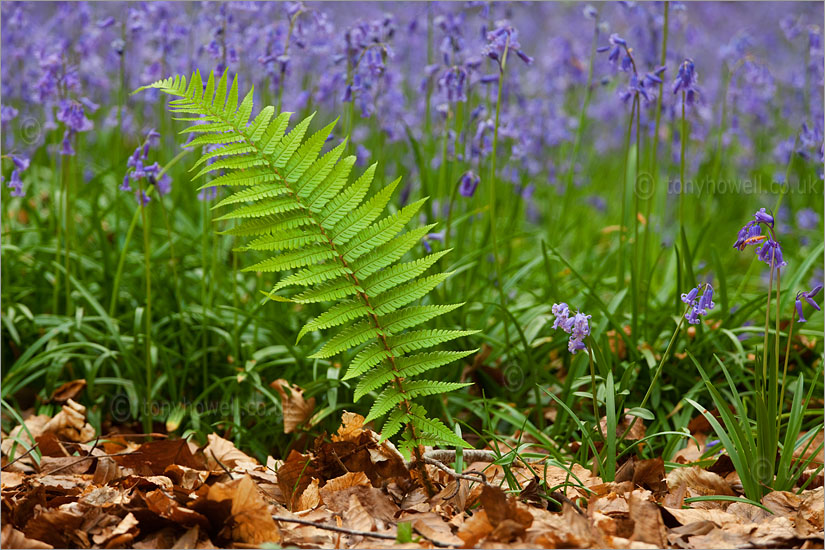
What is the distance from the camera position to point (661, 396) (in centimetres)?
304

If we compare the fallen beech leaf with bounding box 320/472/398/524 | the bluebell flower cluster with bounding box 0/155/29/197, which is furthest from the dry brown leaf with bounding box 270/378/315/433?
the bluebell flower cluster with bounding box 0/155/29/197

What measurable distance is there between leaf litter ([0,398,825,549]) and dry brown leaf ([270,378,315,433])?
238 millimetres

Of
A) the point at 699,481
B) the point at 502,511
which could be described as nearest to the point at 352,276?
A: the point at 502,511

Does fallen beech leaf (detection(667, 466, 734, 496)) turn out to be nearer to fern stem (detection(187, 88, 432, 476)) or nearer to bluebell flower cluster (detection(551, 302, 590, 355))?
bluebell flower cluster (detection(551, 302, 590, 355))

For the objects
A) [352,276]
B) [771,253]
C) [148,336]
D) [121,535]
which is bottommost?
[121,535]

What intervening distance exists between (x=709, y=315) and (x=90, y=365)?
267cm

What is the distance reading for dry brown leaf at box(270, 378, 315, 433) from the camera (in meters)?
2.83

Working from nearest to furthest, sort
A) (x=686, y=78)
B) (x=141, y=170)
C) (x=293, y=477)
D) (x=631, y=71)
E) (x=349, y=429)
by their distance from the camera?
1. (x=293, y=477)
2. (x=349, y=429)
3. (x=141, y=170)
4. (x=686, y=78)
5. (x=631, y=71)

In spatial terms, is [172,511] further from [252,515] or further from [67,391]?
[67,391]

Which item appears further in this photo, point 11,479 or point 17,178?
point 17,178

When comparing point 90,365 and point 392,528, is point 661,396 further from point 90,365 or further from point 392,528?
point 90,365

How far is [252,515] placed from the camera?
187 cm

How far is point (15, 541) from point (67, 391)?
1354 mm

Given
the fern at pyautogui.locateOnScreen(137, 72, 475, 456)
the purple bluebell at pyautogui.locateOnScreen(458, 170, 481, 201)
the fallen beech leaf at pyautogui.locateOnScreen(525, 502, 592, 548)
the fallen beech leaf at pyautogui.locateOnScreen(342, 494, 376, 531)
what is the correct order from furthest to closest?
1. the purple bluebell at pyautogui.locateOnScreen(458, 170, 481, 201)
2. the fern at pyautogui.locateOnScreen(137, 72, 475, 456)
3. the fallen beech leaf at pyautogui.locateOnScreen(342, 494, 376, 531)
4. the fallen beech leaf at pyautogui.locateOnScreen(525, 502, 592, 548)
